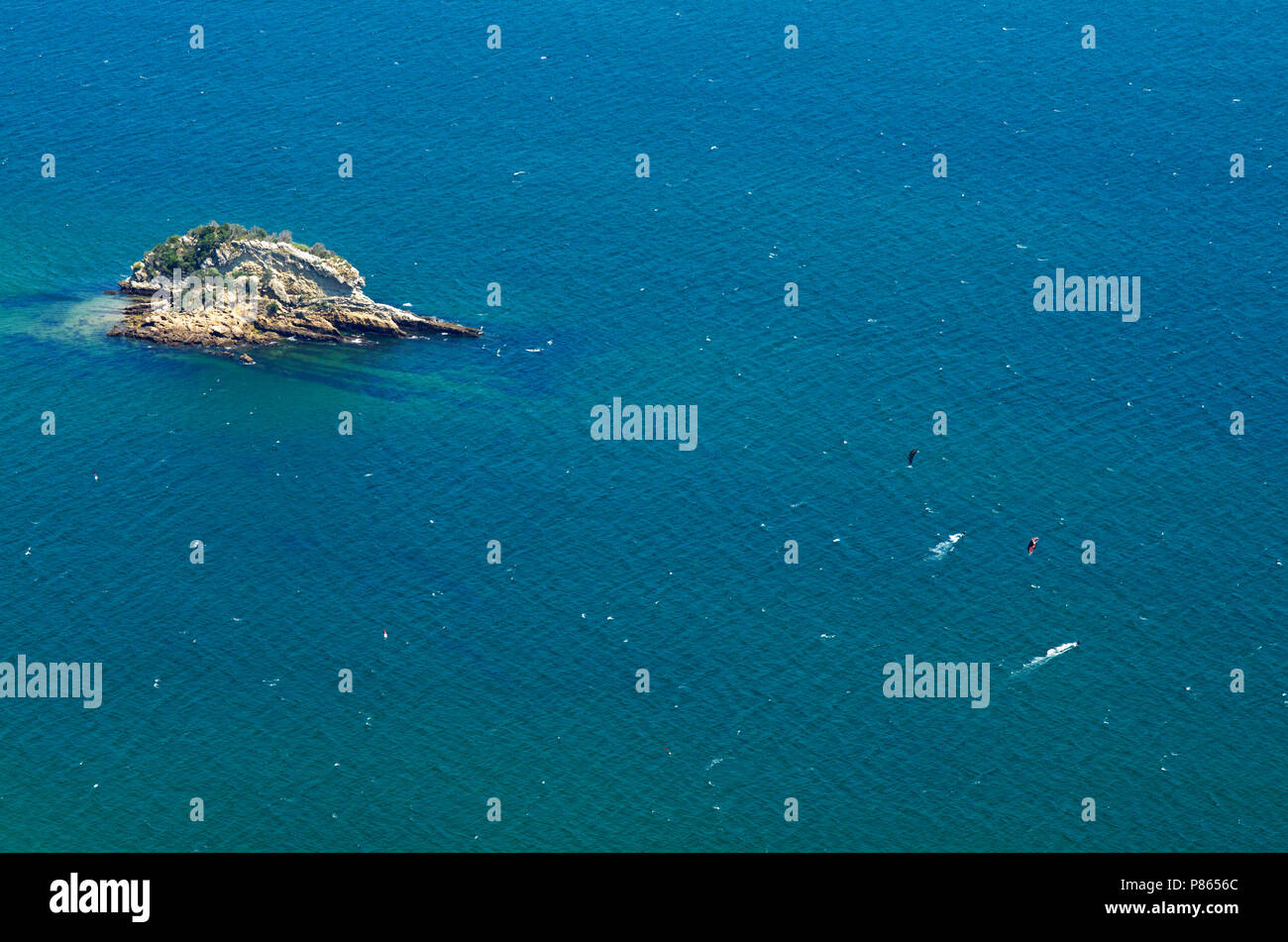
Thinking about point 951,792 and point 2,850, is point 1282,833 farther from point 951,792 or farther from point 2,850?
point 2,850

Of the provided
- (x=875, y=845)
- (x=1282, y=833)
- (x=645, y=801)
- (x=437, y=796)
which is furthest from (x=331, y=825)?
(x=1282, y=833)

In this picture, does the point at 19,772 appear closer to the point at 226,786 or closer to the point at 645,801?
the point at 226,786

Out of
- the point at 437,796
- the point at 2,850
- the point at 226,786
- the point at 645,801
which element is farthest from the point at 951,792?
the point at 2,850

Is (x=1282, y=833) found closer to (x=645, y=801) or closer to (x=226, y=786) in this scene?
(x=645, y=801)
